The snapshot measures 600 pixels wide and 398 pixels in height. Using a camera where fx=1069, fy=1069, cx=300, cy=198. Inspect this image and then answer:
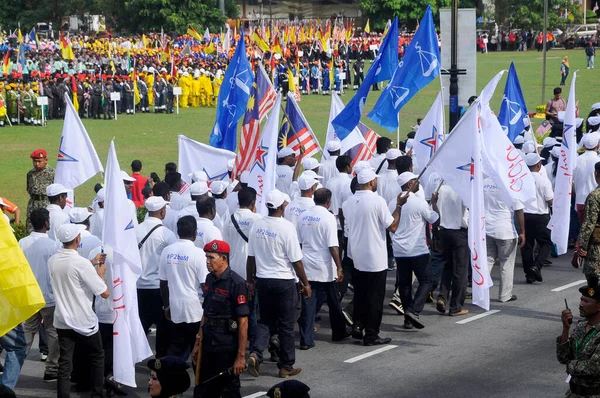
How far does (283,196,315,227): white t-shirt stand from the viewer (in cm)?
1151

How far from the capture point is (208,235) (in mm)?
10625

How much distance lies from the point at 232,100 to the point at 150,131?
55.0 feet

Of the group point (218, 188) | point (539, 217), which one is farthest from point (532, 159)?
point (218, 188)

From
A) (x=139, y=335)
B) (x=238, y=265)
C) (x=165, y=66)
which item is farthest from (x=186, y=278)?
(x=165, y=66)

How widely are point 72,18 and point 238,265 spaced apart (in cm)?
6852

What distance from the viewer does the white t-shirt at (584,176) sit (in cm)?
1470

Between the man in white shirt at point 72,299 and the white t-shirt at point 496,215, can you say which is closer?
the man in white shirt at point 72,299

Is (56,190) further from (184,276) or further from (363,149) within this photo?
(363,149)

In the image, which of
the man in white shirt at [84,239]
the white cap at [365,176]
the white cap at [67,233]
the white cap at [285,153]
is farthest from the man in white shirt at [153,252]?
the white cap at [285,153]

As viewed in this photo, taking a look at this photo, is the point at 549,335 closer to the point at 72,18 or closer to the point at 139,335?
the point at 139,335

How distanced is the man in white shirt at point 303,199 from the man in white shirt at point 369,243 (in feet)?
1.31

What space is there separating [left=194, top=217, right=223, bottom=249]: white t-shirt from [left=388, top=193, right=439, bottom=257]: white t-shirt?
88.3 inches

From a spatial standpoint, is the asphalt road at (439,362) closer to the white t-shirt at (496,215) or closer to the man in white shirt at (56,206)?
the white t-shirt at (496,215)

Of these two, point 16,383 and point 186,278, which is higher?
point 186,278
